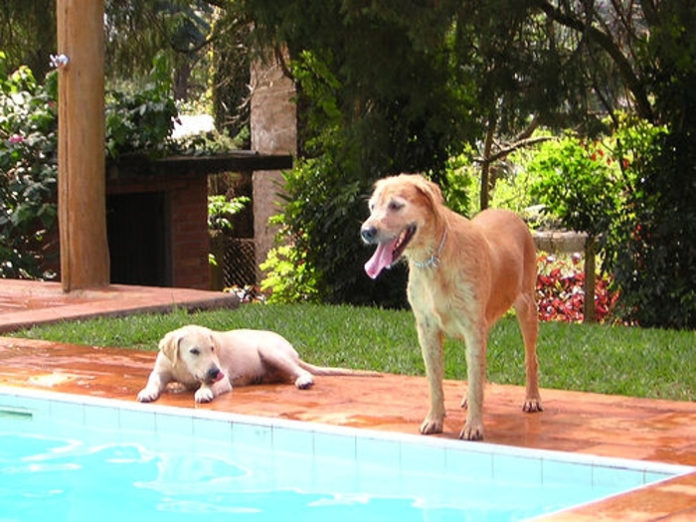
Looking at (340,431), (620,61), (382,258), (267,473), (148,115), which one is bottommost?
(267,473)

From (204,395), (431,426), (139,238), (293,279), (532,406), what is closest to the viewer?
(431,426)

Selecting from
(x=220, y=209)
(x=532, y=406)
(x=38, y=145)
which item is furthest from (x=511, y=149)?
(x=532, y=406)

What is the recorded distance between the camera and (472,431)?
6.46 metres

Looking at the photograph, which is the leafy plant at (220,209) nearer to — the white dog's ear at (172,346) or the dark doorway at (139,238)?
the dark doorway at (139,238)

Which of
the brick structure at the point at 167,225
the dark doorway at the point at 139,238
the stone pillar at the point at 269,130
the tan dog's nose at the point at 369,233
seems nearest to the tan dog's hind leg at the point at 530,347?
the tan dog's nose at the point at 369,233

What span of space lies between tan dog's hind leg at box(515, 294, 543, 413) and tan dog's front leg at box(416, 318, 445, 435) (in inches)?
28.6

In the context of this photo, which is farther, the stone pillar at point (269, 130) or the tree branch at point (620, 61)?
the stone pillar at point (269, 130)

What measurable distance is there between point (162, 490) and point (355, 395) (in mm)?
1491

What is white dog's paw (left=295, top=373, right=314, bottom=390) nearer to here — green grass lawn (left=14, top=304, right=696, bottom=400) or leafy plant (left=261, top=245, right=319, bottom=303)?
green grass lawn (left=14, top=304, right=696, bottom=400)

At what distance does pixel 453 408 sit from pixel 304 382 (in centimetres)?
114

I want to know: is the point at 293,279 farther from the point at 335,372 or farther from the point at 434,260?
the point at 434,260

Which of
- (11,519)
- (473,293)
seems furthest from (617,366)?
(11,519)

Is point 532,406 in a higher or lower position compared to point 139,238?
lower

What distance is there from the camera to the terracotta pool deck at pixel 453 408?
5.30 metres
